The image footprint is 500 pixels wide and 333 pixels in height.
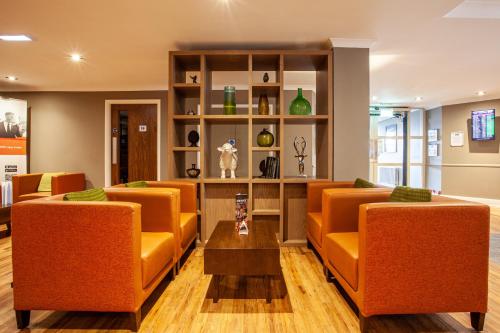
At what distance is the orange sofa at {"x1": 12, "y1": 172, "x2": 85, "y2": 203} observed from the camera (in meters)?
4.88

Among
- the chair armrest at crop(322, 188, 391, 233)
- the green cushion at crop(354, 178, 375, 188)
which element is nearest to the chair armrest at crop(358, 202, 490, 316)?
the chair armrest at crop(322, 188, 391, 233)

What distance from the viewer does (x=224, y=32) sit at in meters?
3.36

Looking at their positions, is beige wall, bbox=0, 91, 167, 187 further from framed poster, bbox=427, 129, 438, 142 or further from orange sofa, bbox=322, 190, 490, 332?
framed poster, bbox=427, 129, 438, 142

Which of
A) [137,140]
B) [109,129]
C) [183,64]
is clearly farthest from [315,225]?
[109,129]

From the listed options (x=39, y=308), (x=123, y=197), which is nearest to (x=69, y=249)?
(x=39, y=308)

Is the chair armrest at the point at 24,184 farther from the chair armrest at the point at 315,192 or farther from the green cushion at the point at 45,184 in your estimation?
the chair armrest at the point at 315,192

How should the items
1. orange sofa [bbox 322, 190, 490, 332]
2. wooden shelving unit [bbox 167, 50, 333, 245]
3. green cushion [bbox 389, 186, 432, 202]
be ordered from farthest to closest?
wooden shelving unit [bbox 167, 50, 333, 245]
green cushion [bbox 389, 186, 432, 202]
orange sofa [bbox 322, 190, 490, 332]

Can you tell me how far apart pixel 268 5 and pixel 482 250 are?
2.53 metres

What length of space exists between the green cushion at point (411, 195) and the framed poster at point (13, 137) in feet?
20.3

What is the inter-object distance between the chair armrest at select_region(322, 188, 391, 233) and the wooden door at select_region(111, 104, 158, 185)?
4.45m

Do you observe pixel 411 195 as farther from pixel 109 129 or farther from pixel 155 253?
pixel 109 129

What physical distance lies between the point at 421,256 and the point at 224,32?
2898 millimetres

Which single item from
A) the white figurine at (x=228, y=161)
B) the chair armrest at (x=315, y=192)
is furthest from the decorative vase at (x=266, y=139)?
the chair armrest at (x=315, y=192)

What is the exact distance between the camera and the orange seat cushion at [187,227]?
288 centimetres
